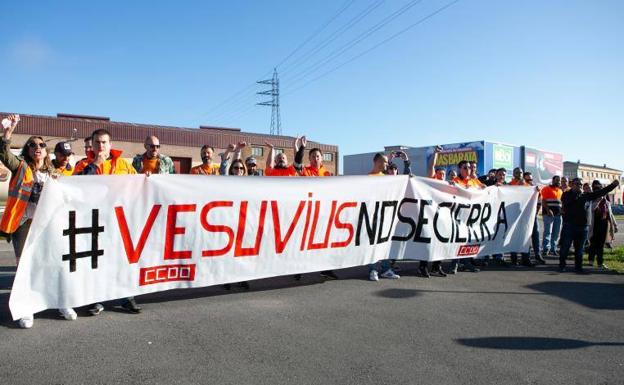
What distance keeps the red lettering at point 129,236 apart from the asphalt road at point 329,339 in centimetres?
62

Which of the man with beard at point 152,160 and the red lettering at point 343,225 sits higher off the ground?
the man with beard at point 152,160

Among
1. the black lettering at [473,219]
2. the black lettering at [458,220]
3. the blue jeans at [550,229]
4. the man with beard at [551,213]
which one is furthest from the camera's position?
the blue jeans at [550,229]

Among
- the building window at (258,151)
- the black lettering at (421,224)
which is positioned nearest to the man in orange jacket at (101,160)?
the black lettering at (421,224)

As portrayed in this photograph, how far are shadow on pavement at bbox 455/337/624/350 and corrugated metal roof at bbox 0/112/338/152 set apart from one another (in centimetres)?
2622

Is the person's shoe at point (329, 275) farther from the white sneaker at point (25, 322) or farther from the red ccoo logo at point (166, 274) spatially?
the white sneaker at point (25, 322)

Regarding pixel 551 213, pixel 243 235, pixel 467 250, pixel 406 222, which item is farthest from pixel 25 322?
pixel 551 213

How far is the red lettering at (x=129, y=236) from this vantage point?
4.49m

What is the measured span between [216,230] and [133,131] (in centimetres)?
3605

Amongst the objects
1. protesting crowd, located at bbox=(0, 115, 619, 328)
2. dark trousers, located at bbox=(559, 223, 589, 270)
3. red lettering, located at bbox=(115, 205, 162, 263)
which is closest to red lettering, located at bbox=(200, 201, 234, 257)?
red lettering, located at bbox=(115, 205, 162, 263)

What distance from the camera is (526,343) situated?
3891 millimetres

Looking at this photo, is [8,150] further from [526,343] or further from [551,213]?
[551,213]

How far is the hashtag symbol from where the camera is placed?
4207mm

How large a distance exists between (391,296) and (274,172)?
2570 millimetres

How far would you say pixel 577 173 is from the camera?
93000mm
